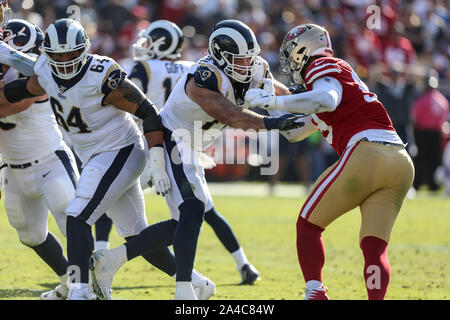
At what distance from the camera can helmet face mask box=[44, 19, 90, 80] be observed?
4.64 m

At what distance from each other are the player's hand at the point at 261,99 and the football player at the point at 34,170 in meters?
1.49

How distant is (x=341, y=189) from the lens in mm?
4387

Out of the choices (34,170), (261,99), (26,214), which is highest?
(261,99)

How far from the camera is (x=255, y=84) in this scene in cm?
507

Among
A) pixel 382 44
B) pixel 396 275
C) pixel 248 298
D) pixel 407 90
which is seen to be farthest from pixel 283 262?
pixel 382 44

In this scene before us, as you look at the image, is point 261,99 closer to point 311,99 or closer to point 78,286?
point 311,99

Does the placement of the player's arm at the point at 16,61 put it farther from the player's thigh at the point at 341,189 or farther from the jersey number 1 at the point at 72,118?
the player's thigh at the point at 341,189

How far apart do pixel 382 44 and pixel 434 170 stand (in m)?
3.15

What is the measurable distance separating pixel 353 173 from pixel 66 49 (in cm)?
184

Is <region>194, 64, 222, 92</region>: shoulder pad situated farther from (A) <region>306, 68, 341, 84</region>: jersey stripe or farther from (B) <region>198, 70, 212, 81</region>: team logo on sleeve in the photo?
(A) <region>306, 68, 341, 84</region>: jersey stripe

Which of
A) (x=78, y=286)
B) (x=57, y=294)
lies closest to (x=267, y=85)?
(x=78, y=286)

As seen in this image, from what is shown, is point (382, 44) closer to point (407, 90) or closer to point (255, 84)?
point (407, 90)

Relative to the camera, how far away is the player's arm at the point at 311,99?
13.8ft

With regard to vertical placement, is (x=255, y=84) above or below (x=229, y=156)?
above
